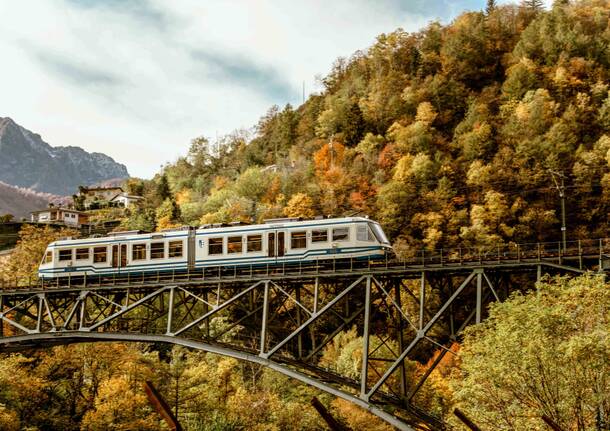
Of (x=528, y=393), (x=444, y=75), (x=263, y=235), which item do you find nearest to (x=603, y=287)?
(x=528, y=393)

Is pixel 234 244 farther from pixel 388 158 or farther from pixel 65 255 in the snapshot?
pixel 388 158

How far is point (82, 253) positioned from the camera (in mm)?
36125

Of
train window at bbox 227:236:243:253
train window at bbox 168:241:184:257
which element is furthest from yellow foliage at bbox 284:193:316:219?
train window at bbox 227:236:243:253

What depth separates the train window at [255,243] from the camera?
3238cm

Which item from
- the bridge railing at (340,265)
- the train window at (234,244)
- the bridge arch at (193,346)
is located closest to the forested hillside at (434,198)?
the bridge railing at (340,265)

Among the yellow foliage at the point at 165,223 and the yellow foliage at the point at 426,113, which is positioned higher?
the yellow foliage at the point at 426,113

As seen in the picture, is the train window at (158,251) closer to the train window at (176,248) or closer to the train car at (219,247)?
the train car at (219,247)

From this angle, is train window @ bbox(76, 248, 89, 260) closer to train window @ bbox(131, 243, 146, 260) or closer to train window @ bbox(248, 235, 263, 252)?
train window @ bbox(131, 243, 146, 260)

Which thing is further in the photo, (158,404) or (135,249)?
(135,249)

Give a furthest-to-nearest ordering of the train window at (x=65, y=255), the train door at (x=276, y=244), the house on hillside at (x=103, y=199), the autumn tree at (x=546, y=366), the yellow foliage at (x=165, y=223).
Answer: the house on hillside at (x=103, y=199), the yellow foliage at (x=165, y=223), the train window at (x=65, y=255), the train door at (x=276, y=244), the autumn tree at (x=546, y=366)

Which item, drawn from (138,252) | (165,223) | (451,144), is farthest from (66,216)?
(138,252)

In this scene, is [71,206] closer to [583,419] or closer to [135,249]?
[135,249]

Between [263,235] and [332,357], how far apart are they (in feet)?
86.6

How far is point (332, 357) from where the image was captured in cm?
5584
